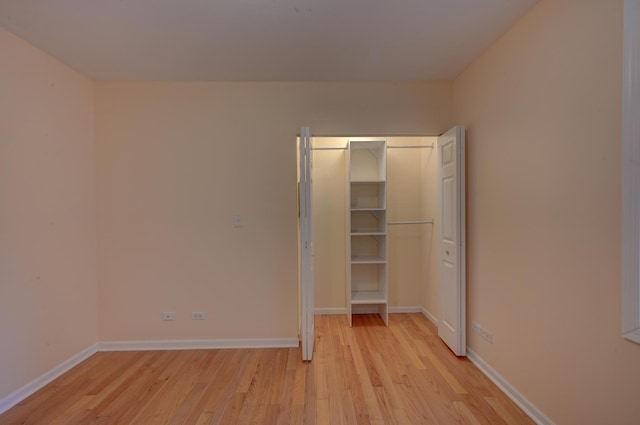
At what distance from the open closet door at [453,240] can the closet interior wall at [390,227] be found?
0.82m

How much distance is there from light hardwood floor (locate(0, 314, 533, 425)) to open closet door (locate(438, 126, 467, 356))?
262mm

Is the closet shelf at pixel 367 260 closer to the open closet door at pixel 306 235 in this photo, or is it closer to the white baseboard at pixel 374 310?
the white baseboard at pixel 374 310

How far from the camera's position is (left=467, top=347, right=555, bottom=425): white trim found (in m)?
1.75

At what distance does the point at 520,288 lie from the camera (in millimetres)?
1928

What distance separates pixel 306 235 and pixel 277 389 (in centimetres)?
122

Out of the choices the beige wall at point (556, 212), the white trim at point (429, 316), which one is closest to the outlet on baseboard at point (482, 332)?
the beige wall at point (556, 212)

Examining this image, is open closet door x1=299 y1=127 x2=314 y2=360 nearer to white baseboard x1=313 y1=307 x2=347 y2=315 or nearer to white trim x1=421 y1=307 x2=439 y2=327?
white baseboard x1=313 y1=307 x2=347 y2=315

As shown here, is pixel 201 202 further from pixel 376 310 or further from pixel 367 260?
pixel 376 310

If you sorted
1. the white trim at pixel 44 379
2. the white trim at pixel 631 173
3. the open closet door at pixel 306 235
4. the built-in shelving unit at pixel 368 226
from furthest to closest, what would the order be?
the built-in shelving unit at pixel 368 226 < the open closet door at pixel 306 235 < the white trim at pixel 44 379 < the white trim at pixel 631 173

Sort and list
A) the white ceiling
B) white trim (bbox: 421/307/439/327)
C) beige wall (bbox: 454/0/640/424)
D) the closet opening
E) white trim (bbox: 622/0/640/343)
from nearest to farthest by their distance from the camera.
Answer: white trim (bbox: 622/0/640/343)
beige wall (bbox: 454/0/640/424)
the white ceiling
white trim (bbox: 421/307/439/327)
the closet opening

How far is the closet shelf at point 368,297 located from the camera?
10.9 feet

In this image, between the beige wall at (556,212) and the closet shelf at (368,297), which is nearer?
the beige wall at (556,212)

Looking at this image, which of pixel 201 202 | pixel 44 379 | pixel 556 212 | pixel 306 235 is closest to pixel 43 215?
pixel 201 202

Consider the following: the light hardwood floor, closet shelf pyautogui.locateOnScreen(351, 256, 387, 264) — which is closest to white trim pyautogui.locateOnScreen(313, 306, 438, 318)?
closet shelf pyautogui.locateOnScreen(351, 256, 387, 264)
